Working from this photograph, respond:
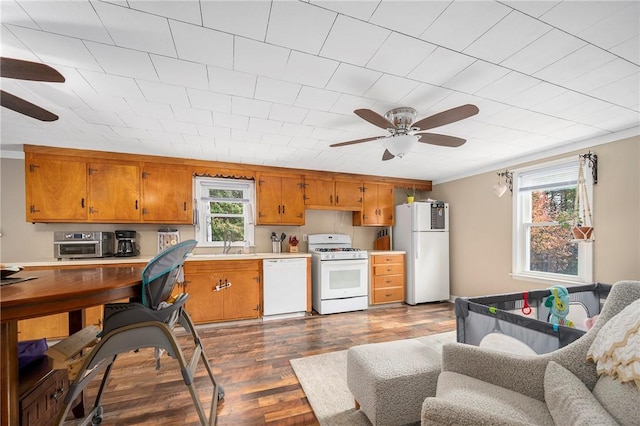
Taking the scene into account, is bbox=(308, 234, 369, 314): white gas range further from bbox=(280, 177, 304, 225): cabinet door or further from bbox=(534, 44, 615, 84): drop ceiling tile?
bbox=(534, 44, 615, 84): drop ceiling tile

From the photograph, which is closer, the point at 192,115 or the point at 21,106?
the point at 21,106

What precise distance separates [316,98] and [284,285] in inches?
107

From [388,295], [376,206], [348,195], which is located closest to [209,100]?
[348,195]

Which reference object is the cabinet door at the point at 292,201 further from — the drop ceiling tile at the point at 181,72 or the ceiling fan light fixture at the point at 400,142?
the drop ceiling tile at the point at 181,72

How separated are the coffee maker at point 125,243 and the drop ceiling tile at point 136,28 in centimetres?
283

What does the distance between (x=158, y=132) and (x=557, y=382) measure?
3488 mm

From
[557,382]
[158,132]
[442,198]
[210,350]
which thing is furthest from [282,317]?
[442,198]

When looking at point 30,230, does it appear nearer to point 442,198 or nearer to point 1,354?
point 1,354

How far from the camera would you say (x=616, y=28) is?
1342mm

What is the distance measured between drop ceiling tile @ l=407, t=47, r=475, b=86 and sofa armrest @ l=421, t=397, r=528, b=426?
5.62ft

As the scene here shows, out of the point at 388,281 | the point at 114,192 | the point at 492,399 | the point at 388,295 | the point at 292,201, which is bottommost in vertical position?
the point at 388,295

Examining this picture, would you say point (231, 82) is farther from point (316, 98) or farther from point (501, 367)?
point (501, 367)

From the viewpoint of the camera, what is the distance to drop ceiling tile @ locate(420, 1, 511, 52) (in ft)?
3.98

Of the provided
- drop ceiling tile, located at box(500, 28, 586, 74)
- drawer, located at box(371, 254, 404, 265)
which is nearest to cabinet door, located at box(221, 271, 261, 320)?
drawer, located at box(371, 254, 404, 265)
